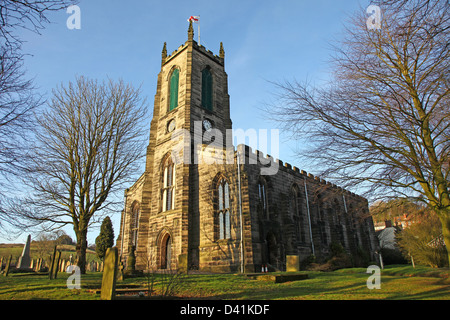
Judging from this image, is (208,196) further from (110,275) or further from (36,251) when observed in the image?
(36,251)

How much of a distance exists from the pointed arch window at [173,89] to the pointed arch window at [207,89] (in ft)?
7.80

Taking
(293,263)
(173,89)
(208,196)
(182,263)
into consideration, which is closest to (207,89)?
(173,89)

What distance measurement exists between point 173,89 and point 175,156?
288 inches

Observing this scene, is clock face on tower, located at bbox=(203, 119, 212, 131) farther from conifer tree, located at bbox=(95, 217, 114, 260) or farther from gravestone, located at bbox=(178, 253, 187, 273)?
conifer tree, located at bbox=(95, 217, 114, 260)

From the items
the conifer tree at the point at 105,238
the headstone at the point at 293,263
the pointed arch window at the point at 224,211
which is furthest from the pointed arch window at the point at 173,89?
the conifer tree at the point at 105,238

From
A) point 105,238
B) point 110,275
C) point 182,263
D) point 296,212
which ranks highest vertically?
point 296,212

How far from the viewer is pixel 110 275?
651cm

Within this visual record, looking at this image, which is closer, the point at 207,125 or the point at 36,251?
the point at 207,125

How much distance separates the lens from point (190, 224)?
18.7 metres

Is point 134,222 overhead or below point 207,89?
below

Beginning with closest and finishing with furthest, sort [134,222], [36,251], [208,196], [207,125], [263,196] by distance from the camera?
[208,196] < [263,196] < [207,125] < [134,222] < [36,251]

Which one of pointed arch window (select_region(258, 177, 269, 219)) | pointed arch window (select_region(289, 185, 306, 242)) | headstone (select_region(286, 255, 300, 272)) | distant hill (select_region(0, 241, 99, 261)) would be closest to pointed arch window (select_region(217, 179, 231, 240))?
pointed arch window (select_region(258, 177, 269, 219))
